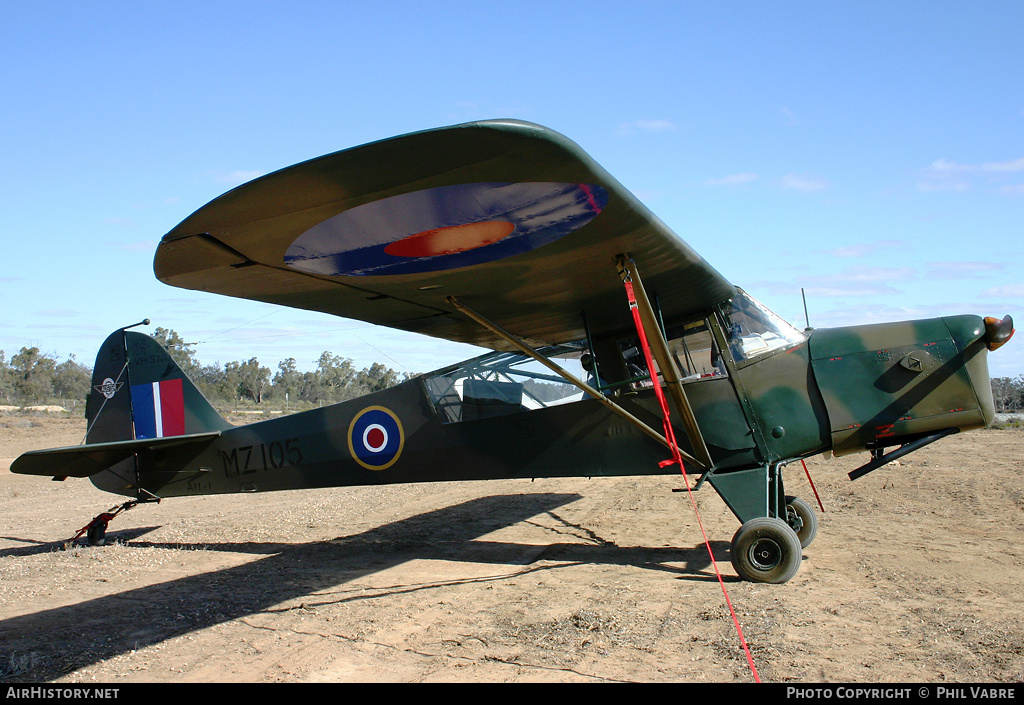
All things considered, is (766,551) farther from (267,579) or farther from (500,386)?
(267,579)

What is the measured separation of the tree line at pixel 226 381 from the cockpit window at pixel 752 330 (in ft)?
150

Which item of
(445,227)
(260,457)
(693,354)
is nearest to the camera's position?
(445,227)

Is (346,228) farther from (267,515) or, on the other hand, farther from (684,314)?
(267,515)

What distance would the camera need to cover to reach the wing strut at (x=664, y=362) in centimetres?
498

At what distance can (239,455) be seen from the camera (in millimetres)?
8500

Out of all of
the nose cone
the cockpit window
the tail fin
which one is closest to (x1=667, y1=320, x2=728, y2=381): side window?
the cockpit window

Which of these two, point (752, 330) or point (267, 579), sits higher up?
point (752, 330)

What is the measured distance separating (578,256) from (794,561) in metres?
3.12

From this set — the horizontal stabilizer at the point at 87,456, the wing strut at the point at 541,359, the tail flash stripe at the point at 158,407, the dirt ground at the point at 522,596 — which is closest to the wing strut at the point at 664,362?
the wing strut at the point at 541,359

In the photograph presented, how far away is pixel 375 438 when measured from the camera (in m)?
7.91

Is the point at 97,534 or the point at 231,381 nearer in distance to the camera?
the point at 97,534

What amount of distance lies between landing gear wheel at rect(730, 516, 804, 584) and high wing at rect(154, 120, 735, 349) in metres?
2.21

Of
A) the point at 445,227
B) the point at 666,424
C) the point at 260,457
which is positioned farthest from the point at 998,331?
the point at 260,457

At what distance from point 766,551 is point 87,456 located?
7.76 m
